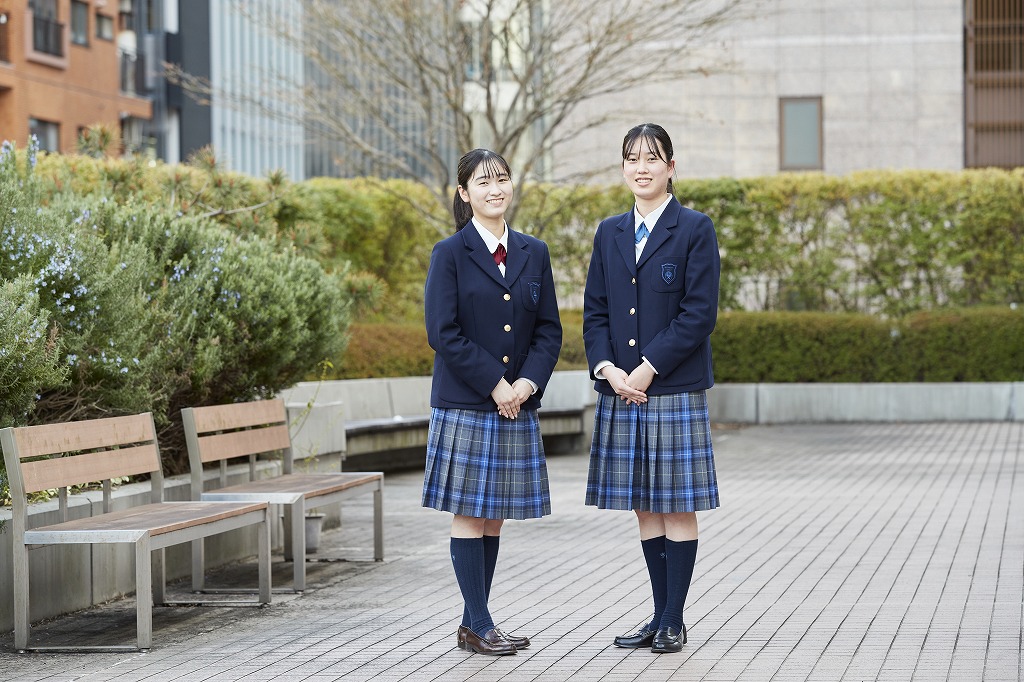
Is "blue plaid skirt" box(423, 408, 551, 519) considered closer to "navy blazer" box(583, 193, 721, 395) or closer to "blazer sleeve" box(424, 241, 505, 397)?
"blazer sleeve" box(424, 241, 505, 397)

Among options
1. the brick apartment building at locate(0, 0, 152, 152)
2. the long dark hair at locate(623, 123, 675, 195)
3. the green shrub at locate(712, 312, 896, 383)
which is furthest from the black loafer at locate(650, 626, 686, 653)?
the brick apartment building at locate(0, 0, 152, 152)

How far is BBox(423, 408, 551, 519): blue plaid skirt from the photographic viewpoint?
20.7 feet

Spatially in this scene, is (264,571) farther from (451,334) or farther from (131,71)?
(131,71)

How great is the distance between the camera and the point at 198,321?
31.0 ft

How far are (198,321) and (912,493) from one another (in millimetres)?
6172

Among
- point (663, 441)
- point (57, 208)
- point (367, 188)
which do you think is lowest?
point (663, 441)

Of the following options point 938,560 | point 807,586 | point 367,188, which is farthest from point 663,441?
point 367,188

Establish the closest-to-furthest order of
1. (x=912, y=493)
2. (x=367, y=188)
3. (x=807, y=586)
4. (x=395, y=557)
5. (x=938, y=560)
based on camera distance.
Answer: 1. (x=807, y=586)
2. (x=938, y=560)
3. (x=395, y=557)
4. (x=912, y=493)
5. (x=367, y=188)

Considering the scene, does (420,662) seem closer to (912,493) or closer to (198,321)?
(198,321)

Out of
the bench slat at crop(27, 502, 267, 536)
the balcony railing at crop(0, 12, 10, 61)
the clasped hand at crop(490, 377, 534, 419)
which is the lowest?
the bench slat at crop(27, 502, 267, 536)

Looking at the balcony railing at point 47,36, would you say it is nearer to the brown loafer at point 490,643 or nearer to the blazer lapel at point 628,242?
the blazer lapel at point 628,242

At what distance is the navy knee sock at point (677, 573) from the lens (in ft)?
20.6

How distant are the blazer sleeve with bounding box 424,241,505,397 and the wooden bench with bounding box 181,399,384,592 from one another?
2128 millimetres

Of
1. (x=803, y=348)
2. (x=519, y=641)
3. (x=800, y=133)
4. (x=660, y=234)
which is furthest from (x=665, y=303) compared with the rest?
(x=800, y=133)
